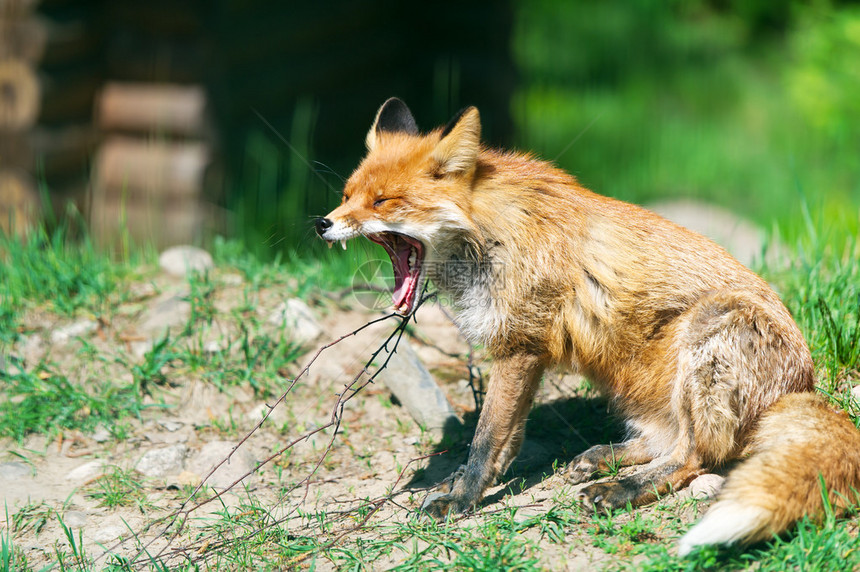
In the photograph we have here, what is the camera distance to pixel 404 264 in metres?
3.60

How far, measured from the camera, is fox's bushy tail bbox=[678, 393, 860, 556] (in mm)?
2594

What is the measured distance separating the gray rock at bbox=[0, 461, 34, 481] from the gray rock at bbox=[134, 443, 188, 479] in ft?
1.67

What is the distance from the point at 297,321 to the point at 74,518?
1.64 m

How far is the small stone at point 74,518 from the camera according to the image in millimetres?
3439

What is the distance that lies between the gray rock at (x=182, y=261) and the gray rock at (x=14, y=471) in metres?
1.72

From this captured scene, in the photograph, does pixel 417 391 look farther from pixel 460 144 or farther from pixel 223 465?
pixel 460 144

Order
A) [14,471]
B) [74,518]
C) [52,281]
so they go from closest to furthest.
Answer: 1. [74,518]
2. [14,471]
3. [52,281]

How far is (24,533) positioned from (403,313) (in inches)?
72.9

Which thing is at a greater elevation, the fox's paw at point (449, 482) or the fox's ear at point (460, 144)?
the fox's ear at point (460, 144)

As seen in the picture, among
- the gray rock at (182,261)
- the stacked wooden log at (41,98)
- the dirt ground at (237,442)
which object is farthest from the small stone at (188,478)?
the stacked wooden log at (41,98)

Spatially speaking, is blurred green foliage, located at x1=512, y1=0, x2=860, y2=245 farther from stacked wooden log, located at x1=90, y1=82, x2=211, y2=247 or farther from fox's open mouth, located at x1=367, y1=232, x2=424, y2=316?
fox's open mouth, located at x1=367, y1=232, x2=424, y2=316

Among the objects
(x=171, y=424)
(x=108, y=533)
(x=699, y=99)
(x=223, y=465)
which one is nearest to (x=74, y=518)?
→ (x=108, y=533)

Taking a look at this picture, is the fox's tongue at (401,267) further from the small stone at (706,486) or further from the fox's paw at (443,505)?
the small stone at (706,486)

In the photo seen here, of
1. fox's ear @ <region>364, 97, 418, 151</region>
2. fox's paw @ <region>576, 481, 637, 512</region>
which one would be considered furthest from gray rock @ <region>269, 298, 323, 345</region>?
fox's paw @ <region>576, 481, 637, 512</region>
